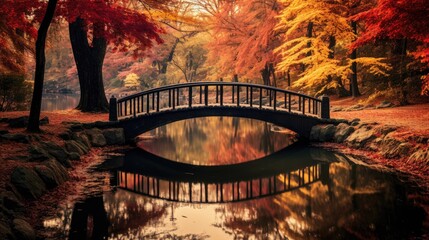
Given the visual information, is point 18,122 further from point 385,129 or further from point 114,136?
point 385,129

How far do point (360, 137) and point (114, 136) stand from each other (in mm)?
9290

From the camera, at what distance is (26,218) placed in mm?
7371

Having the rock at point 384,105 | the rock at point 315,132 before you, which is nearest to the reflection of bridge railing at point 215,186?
the rock at point 315,132

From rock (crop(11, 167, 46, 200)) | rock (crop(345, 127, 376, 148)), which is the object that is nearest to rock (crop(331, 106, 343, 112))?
rock (crop(345, 127, 376, 148))

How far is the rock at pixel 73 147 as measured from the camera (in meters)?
12.6

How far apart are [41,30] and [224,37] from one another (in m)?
22.9

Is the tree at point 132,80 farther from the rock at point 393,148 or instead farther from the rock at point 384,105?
the rock at point 393,148

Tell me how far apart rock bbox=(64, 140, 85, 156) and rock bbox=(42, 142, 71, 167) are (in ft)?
2.84

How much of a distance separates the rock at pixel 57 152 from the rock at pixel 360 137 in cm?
982

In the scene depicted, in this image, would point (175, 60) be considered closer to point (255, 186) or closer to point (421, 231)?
point (255, 186)

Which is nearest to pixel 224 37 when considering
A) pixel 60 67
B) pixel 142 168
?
pixel 142 168

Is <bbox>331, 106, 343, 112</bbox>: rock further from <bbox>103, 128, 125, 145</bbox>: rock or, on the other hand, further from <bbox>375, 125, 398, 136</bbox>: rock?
<bbox>103, 128, 125, 145</bbox>: rock

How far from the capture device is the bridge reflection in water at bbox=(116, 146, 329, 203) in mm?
10383

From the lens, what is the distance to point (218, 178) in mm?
12438
